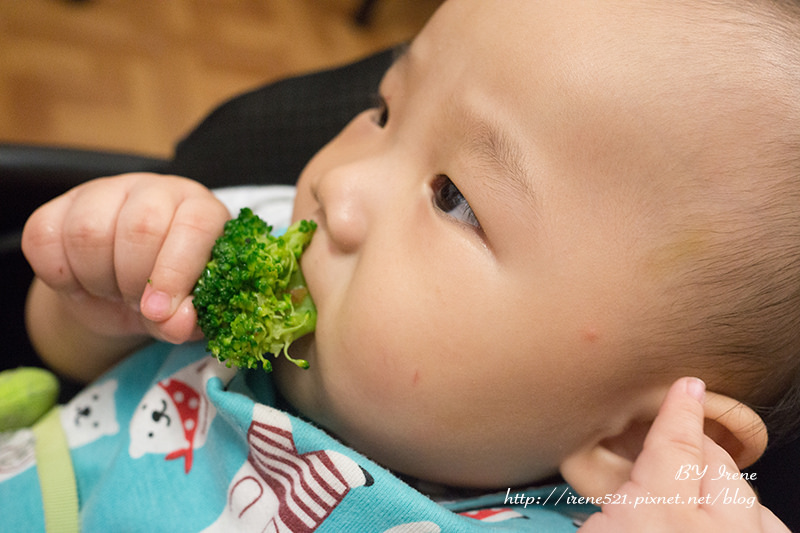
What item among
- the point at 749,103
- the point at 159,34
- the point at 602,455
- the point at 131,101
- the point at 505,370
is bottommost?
the point at 131,101

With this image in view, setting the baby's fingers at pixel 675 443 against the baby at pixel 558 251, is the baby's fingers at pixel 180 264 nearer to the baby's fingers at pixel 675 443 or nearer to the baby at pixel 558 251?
the baby at pixel 558 251

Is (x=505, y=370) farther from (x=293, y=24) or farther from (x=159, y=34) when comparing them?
(x=293, y=24)

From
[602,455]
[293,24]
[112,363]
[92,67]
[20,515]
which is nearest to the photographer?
[602,455]

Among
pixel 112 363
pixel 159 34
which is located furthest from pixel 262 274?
pixel 159 34

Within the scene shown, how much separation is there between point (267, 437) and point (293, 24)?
287 centimetres

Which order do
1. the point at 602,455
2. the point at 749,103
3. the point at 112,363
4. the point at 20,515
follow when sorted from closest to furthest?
1. the point at 749,103
2. the point at 602,455
3. the point at 20,515
4. the point at 112,363

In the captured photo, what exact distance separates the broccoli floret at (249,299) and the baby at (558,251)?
0.03 m

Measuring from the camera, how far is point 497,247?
72 centimetres

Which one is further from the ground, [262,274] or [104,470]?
[262,274]

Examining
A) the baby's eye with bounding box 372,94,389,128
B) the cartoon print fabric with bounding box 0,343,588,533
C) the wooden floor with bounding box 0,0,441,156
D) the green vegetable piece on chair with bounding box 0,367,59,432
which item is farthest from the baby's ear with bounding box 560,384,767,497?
the wooden floor with bounding box 0,0,441,156

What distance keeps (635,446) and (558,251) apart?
318 millimetres

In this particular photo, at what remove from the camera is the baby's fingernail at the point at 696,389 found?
695 millimetres

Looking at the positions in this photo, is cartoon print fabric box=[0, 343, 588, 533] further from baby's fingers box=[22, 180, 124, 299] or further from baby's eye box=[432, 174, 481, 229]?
baby's eye box=[432, 174, 481, 229]

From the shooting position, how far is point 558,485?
946mm
